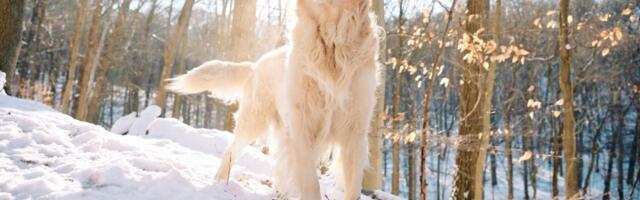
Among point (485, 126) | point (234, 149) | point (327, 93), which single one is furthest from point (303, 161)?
point (485, 126)

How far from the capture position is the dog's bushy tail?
4.66m

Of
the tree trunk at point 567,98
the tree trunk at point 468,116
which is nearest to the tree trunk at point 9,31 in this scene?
the tree trunk at point 468,116

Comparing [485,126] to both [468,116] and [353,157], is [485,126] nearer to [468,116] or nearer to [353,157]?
[468,116]

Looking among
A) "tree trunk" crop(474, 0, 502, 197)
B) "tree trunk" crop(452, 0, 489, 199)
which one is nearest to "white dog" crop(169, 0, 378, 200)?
"tree trunk" crop(474, 0, 502, 197)

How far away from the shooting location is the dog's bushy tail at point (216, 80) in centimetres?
466

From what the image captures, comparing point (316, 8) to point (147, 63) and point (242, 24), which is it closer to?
point (242, 24)

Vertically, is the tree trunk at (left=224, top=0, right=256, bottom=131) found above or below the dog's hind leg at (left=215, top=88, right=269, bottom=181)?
above

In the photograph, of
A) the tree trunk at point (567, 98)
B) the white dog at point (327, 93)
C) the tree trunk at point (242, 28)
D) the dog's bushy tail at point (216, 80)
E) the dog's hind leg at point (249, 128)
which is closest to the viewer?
the white dog at point (327, 93)

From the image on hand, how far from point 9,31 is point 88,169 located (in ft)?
14.2

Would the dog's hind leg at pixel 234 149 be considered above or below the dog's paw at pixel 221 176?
above

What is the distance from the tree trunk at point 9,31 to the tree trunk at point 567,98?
744 centimetres

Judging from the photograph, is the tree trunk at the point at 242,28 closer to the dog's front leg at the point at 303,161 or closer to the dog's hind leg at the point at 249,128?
the dog's hind leg at the point at 249,128

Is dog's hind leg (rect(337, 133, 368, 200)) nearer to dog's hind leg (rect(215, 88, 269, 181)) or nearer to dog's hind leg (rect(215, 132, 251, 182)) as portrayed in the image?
dog's hind leg (rect(215, 88, 269, 181))

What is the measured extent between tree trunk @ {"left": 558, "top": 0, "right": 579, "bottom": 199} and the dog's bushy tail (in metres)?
5.07
